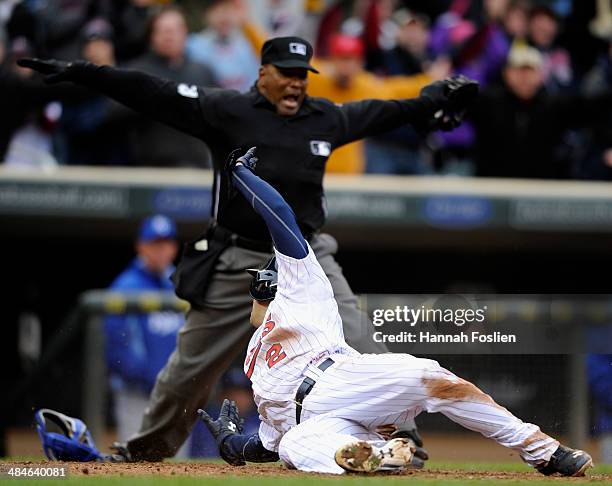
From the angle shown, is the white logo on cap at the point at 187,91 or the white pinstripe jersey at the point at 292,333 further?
the white logo on cap at the point at 187,91

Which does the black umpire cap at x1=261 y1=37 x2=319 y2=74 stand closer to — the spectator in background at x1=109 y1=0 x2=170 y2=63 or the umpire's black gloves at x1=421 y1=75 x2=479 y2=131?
the umpire's black gloves at x1=421 y1=75 x2=479 y2=131

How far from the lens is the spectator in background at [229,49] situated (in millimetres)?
10830

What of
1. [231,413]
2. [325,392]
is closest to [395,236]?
[231,413]

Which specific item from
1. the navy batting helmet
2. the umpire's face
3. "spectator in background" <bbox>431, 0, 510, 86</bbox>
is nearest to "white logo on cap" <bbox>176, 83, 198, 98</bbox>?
the umpire's face

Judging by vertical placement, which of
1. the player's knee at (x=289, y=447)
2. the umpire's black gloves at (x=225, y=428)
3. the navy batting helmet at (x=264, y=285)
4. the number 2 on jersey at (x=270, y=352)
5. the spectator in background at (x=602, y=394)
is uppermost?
the navy batting helmet at (x=264, y=285)

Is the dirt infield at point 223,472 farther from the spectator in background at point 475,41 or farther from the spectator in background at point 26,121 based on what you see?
the spectator in background at point 475,41

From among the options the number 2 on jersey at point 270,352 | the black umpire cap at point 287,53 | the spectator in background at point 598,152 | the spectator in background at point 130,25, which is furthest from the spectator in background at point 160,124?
the number 2 on jersey at point 270,352

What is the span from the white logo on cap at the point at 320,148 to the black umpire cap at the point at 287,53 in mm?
343

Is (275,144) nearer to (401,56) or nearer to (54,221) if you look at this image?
(54,221)

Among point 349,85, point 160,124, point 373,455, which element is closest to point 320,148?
point 373,455

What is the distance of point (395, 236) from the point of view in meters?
10.7

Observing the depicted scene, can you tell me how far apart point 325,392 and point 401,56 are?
648cm
